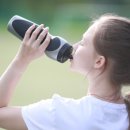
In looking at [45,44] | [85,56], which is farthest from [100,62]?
[45,44]

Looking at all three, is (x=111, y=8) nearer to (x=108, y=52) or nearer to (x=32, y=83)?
(x=32, y=83)

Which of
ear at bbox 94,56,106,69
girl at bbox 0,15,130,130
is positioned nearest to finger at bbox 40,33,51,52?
girl at bbox 0,15,130,130

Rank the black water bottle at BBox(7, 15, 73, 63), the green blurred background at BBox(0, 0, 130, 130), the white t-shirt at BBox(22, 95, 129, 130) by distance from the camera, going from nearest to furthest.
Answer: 1. the white t-shirt at BBox(22, 95, 129, 130)
2. the black water bottle at BBox(7, 15, 73, 63)
3. the green blurred background at BBox(0, 0, 130, 130)

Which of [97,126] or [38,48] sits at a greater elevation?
[38,48]

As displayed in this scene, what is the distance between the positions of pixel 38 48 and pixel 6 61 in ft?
12.5

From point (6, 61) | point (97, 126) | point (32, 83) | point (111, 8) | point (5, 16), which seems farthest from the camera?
point (111, 8)

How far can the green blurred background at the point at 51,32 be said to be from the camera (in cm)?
423

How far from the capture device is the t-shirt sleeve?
4.66 feet

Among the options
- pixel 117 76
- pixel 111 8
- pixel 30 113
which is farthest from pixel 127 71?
pixel 111 8

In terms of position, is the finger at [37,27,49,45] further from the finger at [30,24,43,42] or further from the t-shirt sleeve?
the t-shirt sleeve

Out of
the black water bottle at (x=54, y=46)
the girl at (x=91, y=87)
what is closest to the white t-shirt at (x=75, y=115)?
the girl at (x=91, y=87)

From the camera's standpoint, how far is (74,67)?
5.01 feet

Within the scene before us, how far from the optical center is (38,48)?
4.94 feet

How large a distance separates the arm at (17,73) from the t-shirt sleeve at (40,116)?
0.06 ft
